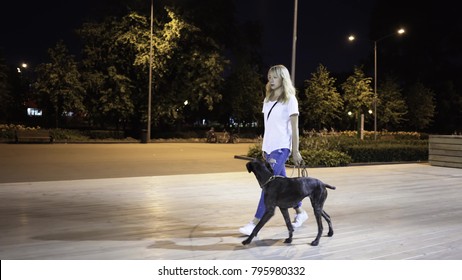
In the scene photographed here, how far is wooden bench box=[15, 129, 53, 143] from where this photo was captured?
28781mm

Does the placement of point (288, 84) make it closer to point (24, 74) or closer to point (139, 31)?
point (139, 31)

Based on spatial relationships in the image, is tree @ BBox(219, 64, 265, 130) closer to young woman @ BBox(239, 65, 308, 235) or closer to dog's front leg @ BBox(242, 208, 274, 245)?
young woman @ BBox(239, 65, 308, 235)

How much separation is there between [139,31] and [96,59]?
3.79 meters

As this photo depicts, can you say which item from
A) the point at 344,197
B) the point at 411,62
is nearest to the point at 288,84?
the point at 344,197

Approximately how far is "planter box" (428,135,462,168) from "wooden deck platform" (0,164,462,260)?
4370 millimetres

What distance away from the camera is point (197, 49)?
3603 centimetres

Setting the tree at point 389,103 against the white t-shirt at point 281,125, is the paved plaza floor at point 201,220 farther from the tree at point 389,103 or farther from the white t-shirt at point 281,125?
the tree at point 389,103

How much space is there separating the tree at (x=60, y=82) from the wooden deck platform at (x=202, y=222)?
76.8 ft

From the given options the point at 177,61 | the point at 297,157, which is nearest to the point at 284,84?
the point at 297,157

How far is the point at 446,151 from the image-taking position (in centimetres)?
1634

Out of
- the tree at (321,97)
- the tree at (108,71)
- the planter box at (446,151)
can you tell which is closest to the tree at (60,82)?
the tree at (108,71)

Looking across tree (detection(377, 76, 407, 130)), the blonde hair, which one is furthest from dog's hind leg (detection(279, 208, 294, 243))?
tree (detection(377, 76, 407, 130))

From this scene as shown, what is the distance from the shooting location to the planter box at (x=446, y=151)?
15.9m
